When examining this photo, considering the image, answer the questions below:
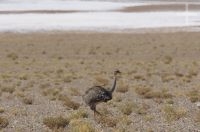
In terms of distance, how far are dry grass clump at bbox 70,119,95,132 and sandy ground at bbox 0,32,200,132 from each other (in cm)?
3

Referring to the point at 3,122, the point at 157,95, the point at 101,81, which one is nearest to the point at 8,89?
the point at 101,81

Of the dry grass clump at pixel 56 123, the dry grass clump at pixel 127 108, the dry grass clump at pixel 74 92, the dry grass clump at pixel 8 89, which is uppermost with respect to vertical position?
the dry grass clump at pixel 56 123

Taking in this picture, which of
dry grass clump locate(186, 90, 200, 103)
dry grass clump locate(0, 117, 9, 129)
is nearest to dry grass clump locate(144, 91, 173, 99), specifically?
dry grass clump locate(186, 90, 200, 103)

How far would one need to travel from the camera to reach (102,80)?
23656mm

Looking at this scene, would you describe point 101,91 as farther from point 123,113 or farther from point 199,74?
point 199,74

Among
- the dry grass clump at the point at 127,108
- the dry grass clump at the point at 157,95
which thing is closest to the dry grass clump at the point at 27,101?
the dry grass clump at the point at 127,108

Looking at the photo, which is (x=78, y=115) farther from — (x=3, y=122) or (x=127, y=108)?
(x=3, y=122)

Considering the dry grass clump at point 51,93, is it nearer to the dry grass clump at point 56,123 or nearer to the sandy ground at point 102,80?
the sandy ground at point 102,80

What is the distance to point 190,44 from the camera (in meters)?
44.2

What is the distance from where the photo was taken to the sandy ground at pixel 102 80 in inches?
545

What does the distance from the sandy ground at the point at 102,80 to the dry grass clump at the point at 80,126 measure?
3cm

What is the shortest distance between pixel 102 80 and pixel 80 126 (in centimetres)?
1142

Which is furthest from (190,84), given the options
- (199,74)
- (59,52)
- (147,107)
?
(59,52)

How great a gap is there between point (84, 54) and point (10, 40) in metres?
10.8
